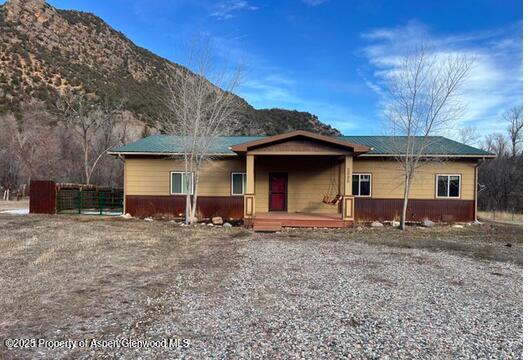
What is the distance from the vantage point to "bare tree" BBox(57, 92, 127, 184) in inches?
1409

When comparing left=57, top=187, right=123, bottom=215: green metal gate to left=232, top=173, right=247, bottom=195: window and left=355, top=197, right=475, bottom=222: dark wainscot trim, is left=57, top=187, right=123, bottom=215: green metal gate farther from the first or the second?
left=355, top=197, right=475, bottom=222: dark wainscot trim

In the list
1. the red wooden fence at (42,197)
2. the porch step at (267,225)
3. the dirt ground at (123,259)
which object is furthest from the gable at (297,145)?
the red wooden fence at (42,197)

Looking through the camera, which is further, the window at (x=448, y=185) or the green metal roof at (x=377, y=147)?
the window at (x=448, y=185)

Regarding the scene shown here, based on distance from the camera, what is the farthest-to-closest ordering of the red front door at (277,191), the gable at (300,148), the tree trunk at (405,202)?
1. the red front door at (277,191)
2. the tree trunk at (405,202)
3. the gable at (300,148)

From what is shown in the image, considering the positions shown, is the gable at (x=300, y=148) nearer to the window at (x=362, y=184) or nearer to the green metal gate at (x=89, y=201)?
the window at (x=362, y=184)

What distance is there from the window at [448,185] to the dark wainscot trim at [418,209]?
0.87ft

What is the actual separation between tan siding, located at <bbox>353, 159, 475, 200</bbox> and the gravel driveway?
8142 mm

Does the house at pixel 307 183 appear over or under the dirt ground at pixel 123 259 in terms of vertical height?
over

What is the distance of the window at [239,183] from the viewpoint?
16.8 m

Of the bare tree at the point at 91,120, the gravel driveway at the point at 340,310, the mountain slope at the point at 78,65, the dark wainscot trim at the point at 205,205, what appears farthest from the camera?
the mountain slope at the point at 78,65

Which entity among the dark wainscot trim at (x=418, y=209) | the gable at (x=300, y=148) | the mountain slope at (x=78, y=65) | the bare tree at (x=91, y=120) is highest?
the mountain slope at (x=78, y=65)

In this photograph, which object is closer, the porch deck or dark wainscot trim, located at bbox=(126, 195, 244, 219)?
the porch deck

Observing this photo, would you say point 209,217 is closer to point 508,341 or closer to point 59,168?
point 508,341

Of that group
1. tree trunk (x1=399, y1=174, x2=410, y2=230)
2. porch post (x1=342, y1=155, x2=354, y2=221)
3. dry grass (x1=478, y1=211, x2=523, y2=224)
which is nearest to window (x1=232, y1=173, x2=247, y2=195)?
porch post (x1=342, y1=155, x2=354, y2=221)
